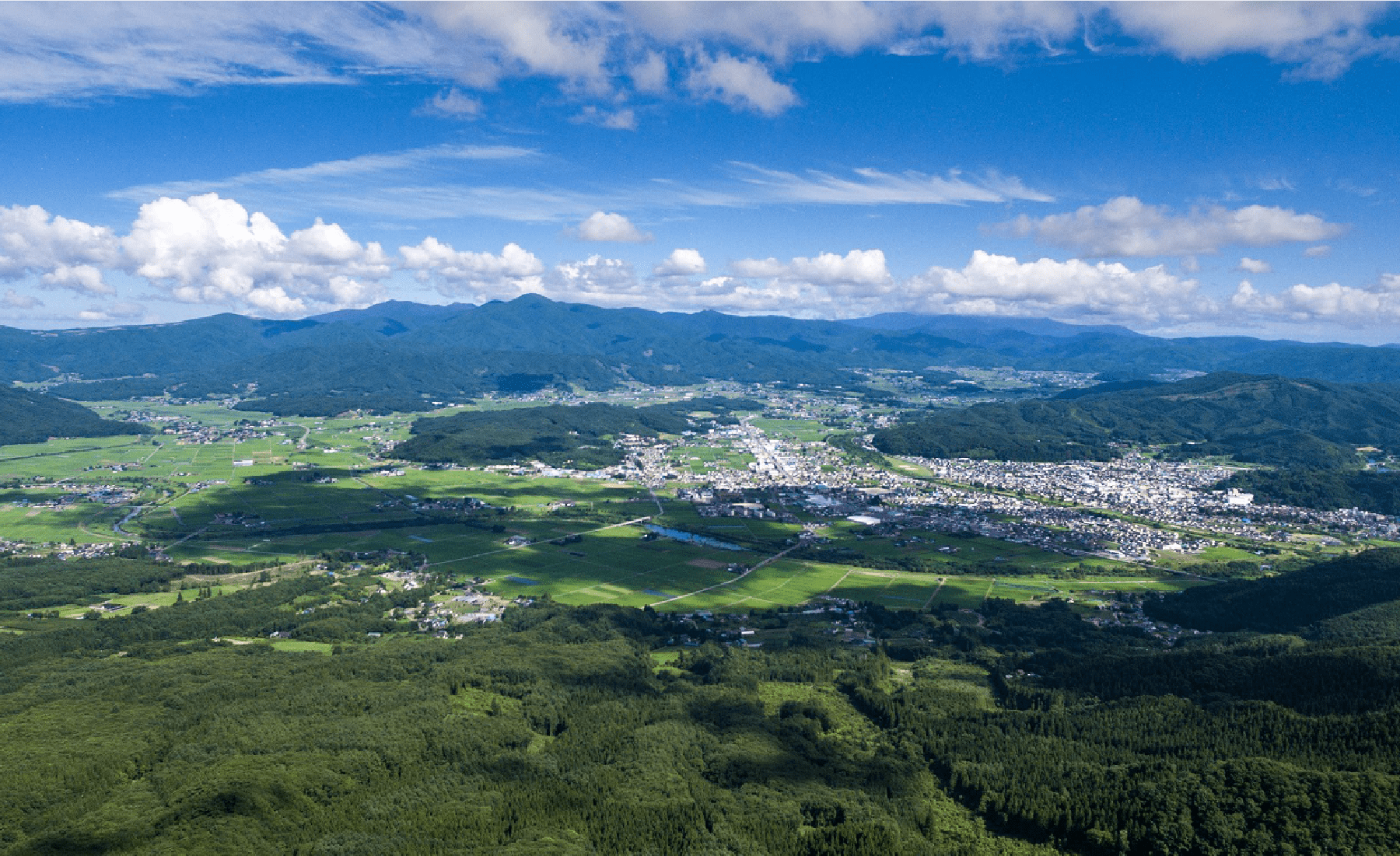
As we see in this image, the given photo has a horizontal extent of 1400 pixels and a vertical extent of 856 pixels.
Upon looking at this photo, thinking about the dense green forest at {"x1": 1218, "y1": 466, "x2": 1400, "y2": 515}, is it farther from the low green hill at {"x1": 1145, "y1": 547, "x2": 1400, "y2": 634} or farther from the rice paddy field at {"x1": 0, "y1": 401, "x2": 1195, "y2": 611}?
the rice paddy field at {"x1": 0, "y1": 401, "x2": 1195, "y2": 611}

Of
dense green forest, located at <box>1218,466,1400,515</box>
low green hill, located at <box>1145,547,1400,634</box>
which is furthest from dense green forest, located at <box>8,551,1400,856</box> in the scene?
dense green forest, located at <box>1218,466,1400,515</box>

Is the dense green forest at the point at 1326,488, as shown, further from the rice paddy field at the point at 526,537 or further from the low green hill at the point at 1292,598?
the rice paddy field at the point at 526,537

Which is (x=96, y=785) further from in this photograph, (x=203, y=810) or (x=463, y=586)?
(x=463, y=586)

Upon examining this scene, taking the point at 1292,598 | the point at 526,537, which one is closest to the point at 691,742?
the point at 1292,598

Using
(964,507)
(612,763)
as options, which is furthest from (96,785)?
(964,507)

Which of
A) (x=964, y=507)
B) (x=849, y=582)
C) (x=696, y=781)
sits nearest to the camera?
(x=696, y=781)

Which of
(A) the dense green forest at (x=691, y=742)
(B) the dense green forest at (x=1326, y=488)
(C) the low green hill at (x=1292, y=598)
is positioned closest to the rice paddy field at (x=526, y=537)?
(C) the low green hill at (x=1292, y=598)

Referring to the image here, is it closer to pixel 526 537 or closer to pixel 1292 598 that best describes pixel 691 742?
pixel 1292 598

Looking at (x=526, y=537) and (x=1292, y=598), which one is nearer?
(x=1292, y=598)
